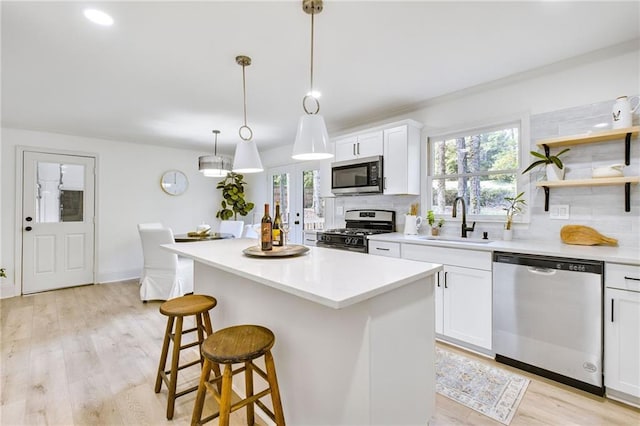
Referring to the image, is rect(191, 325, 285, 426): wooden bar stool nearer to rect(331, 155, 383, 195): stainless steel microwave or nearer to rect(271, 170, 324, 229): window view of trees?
rect(331, 155, 383, 195): stainless steel microwave

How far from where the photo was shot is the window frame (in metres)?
2.65

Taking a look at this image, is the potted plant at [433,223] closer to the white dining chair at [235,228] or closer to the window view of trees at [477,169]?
the window view of trees at [477,169]

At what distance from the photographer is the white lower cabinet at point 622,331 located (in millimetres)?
1763

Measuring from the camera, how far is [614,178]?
212 centimetres

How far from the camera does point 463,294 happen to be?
98.7 inches

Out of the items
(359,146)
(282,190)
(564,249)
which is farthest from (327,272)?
(282,190)

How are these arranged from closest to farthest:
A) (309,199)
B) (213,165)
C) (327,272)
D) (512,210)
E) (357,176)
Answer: (327,272) → (512,210) → (357,176) → (213,165) → (309,199)

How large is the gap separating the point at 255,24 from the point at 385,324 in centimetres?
191

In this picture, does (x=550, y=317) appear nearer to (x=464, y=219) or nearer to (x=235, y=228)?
(x=464, y=219)

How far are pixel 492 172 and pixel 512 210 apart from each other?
0.42 metres

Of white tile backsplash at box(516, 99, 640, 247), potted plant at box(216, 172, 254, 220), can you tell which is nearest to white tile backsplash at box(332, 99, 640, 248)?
white tile backsplash at box(516, 99, 640, 247)

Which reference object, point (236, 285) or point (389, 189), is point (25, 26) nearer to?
point (236, 285)

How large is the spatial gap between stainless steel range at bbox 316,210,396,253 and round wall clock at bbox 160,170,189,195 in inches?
134

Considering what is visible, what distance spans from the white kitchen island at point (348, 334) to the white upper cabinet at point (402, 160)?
1.71 metres
